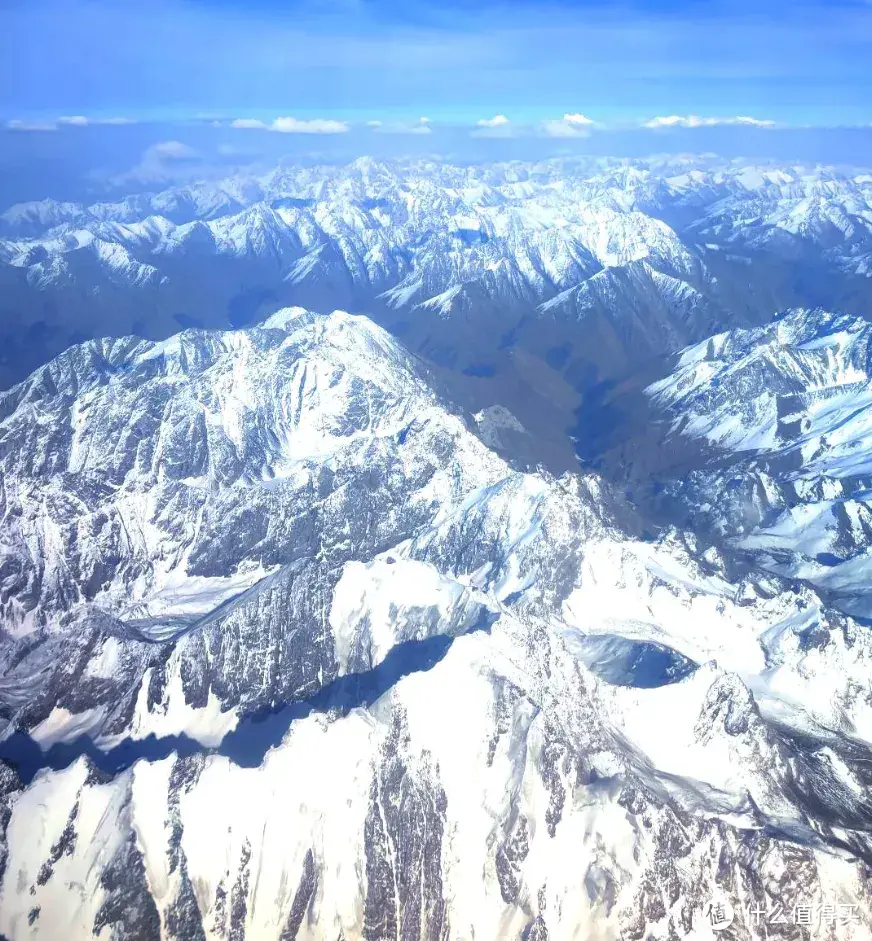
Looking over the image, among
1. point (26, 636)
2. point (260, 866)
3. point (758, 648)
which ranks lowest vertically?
point (26, 636)

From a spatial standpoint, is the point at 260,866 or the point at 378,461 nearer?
the point at 260,866

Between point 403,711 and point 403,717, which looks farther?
point 403,711

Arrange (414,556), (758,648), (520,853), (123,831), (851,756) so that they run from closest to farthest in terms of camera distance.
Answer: (123,831) < (520,853) < (851,756) < (758,648) < (414,556)

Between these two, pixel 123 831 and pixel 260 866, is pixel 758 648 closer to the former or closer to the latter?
pixel 260 866

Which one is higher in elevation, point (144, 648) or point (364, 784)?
point (364, 784)

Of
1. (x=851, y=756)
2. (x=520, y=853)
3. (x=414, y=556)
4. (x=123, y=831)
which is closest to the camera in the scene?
(x=123, y=831)

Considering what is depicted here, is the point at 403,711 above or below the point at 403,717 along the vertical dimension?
above

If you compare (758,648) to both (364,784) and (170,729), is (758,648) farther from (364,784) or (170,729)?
(170,729)

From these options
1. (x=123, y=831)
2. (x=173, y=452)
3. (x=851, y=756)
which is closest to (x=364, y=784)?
(x=123, y=831)
